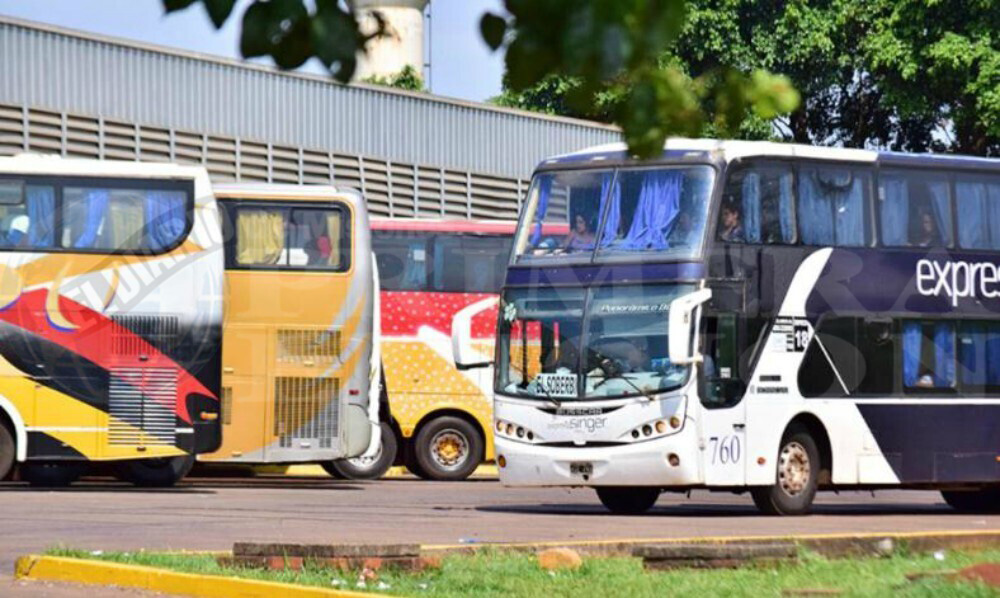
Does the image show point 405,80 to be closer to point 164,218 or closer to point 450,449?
point 450,449

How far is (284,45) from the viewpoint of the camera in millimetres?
4266

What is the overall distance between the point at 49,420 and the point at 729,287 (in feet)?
27.5

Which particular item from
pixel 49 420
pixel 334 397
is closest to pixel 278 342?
pixel 334 397

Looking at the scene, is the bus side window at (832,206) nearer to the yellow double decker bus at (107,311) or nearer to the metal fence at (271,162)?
the yellow double decker bus at (107,311)

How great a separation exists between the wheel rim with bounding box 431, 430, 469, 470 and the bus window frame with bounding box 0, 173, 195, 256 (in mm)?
5998

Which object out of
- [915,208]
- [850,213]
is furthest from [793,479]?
[915,208]

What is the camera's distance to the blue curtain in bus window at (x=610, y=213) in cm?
2055

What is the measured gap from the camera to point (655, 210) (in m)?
20.3

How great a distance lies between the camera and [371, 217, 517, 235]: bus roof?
30000mm

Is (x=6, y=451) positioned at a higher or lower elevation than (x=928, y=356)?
lower

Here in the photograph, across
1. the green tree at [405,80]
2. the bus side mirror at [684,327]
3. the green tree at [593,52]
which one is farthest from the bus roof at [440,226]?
the green tree at [593,52]

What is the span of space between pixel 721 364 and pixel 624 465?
54.5 inches

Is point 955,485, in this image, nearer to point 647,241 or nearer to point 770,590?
point 647,241

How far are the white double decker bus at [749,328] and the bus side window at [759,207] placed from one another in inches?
0.8
